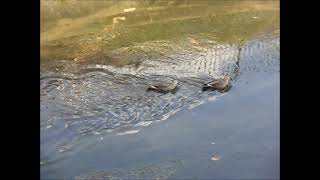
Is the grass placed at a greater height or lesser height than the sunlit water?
greater

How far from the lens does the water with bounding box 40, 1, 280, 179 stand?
3.95ft

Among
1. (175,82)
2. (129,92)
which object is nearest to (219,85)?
(175,82)

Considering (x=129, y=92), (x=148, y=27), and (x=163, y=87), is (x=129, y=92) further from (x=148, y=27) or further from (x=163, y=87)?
(x=148, y=27)

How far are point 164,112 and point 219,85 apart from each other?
0.19 metres

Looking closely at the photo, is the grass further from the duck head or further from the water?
the duck head

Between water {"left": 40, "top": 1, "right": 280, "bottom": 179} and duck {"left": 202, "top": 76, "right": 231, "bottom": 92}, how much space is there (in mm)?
18

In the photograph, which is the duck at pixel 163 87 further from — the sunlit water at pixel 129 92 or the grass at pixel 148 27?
the grass at pixel 148 27

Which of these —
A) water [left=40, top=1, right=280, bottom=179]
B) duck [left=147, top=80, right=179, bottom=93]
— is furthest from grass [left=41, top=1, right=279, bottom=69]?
duck [left=147, top=80, right=179, bottom=93]

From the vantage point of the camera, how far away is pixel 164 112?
1260 mm
